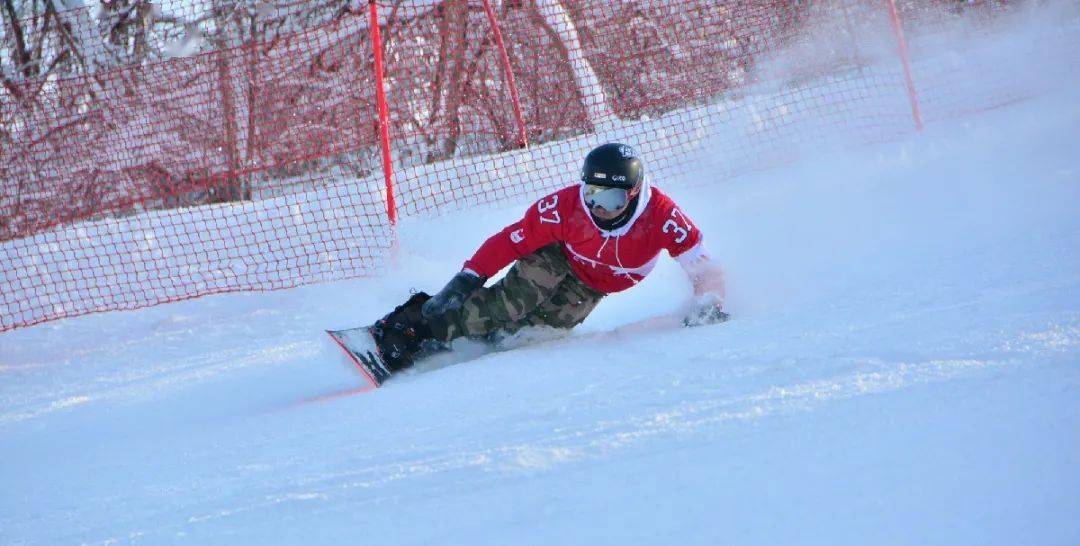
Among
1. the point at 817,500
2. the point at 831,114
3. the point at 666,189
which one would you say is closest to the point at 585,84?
the point at 666,189

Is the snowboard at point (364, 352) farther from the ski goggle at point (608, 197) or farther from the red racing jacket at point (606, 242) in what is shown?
the ski goggle at point (608, 197)

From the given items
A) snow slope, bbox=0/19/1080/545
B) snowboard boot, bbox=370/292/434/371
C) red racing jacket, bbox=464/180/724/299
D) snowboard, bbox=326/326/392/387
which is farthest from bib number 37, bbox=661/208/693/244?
snowboard, bbox=326/326/392/387

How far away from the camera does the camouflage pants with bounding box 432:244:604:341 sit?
4.66 metres

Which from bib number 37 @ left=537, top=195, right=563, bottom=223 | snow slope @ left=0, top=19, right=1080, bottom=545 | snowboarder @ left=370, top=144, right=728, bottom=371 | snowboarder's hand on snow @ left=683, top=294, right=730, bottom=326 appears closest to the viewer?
snow slope @ left=0, top=19, right=1080, bottom=545

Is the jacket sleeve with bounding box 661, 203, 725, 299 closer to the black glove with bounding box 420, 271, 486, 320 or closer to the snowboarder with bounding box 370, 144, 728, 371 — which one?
the snowboarder with bounding box 370, 144, 728, 371

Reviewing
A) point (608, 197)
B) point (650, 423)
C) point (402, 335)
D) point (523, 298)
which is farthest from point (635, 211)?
point (650, 423)

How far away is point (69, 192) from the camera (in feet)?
28.2

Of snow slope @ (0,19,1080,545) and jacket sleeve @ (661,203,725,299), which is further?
jacket sleeve @ (661,203,725,299)

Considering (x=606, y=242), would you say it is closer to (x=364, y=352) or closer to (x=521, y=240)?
(x=521, y=240)

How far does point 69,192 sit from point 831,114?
7.71 m

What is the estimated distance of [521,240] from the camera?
4.56 metres

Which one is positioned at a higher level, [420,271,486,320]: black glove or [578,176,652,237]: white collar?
[578,176,652,237]: white collar

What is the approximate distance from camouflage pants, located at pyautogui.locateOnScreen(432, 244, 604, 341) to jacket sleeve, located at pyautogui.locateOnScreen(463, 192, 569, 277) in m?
0.10

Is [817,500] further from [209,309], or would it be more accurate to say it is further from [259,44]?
[259,44]
